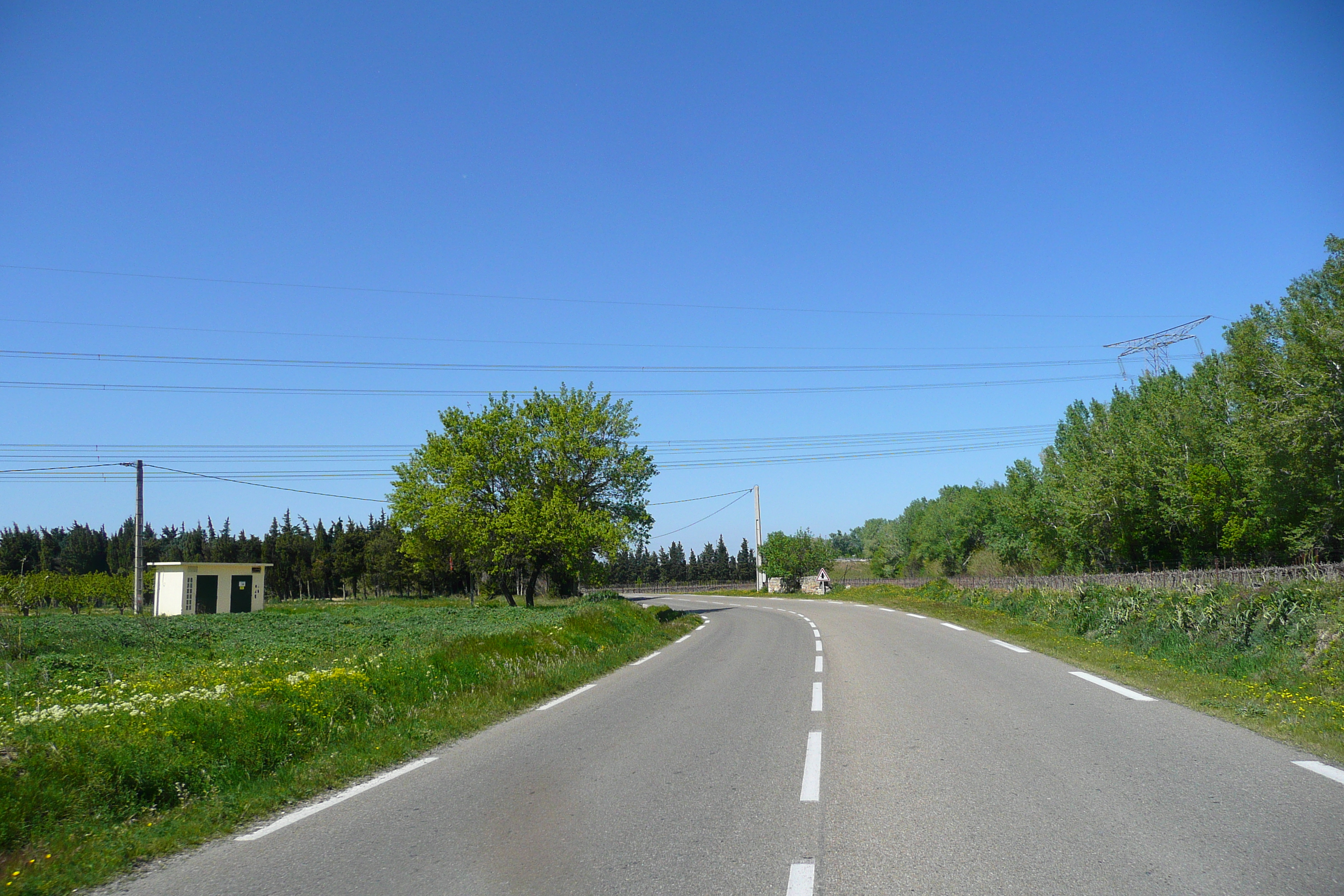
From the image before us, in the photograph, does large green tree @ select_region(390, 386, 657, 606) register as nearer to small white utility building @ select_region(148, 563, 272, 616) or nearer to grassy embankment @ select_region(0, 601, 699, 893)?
small white utility building @ select_region(148, 563, 272, 616)

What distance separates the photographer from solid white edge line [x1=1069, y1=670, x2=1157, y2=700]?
9.91 meters

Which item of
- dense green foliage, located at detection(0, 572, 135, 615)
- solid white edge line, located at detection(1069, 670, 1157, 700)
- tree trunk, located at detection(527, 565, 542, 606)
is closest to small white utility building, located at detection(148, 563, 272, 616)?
dense green foliage, located at detection(0, 572, 135, 615)

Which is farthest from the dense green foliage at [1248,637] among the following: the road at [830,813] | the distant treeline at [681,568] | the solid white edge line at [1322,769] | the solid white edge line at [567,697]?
the distant treeline at [681,568]

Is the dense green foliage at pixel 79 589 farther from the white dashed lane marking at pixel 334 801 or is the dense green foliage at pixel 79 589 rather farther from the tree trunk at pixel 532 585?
the white dashed lane marking at pixel 334 801

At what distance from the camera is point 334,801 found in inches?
247

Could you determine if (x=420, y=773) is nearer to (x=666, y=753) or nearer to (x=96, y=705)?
(x=666, y=753)

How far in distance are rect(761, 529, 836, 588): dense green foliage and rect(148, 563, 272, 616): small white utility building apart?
168ft

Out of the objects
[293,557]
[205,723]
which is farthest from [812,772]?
[293,557]

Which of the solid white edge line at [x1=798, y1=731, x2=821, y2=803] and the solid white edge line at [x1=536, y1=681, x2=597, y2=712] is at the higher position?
the solid white edge line at [x1=798, y1=731, x2=821, y2=803]

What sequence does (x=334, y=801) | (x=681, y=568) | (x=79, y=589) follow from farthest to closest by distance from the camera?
(x=681, y=568) < (x=79, y=589) < (x=334, y=801)

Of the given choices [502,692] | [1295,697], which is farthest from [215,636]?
[1295,697]

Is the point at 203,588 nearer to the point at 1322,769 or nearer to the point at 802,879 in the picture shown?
the point at 802,879

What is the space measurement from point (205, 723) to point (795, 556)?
268 feet

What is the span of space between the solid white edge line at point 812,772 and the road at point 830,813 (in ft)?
0.11
